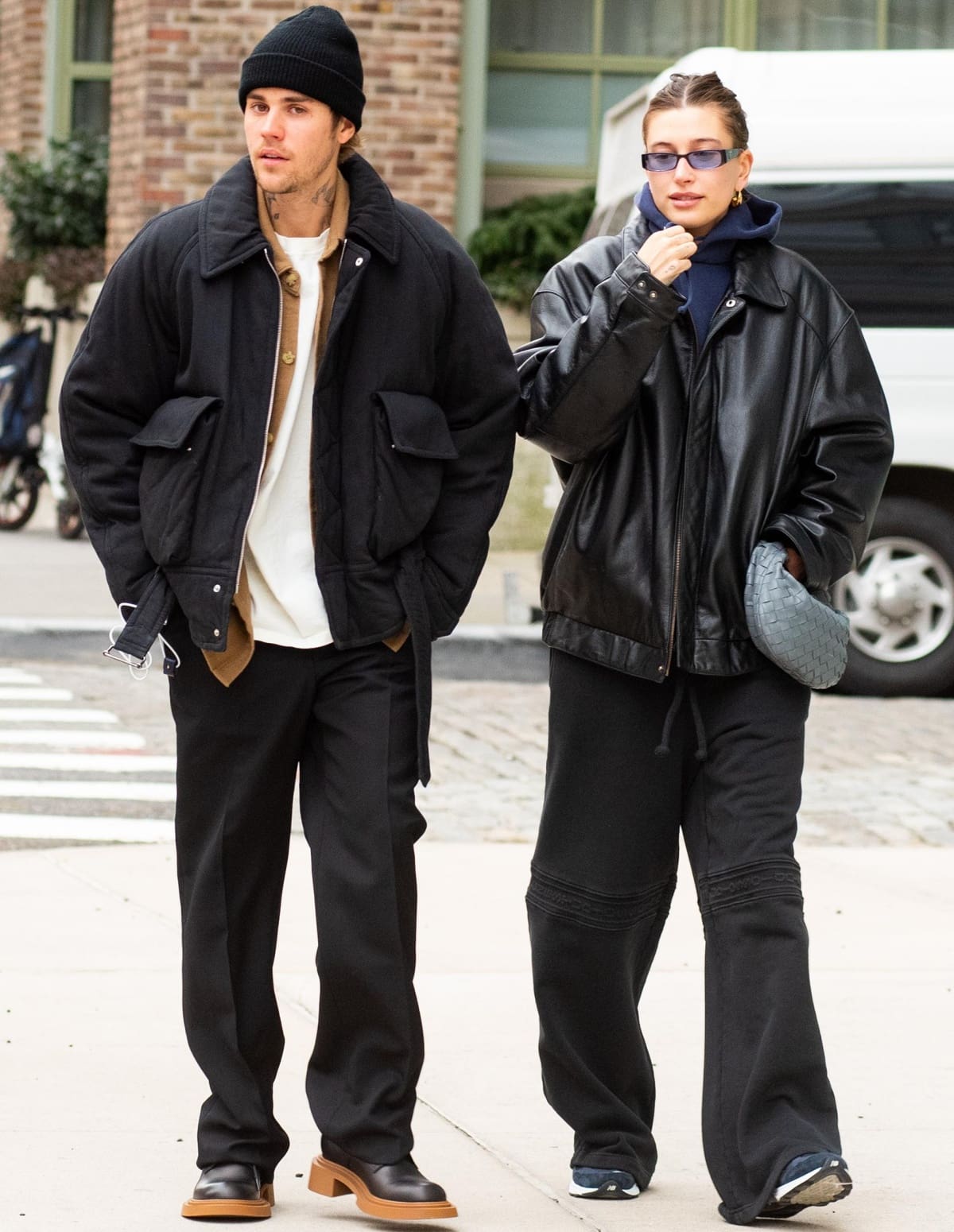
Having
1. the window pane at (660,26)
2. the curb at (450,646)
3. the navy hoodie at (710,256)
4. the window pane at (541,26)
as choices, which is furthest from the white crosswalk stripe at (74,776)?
the window pane at (660,26)

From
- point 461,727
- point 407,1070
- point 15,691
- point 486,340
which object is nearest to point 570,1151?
point 407,1070

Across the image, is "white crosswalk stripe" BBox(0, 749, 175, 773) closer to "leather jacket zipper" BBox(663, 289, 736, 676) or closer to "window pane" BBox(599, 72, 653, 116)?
"leather jacket zipper" BBox(663, 289, 736, 676)

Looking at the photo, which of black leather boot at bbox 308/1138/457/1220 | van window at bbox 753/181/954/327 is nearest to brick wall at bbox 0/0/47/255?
van window at bbox 753/181/954/327

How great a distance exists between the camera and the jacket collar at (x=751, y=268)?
397cm

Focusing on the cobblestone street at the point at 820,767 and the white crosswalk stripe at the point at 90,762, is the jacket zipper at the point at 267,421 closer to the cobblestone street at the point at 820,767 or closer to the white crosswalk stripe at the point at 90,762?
the cobblestone street at the point at 820,767

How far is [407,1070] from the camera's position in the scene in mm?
3912

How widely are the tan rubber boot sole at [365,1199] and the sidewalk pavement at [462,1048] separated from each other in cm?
4

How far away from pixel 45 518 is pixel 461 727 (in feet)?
31.8

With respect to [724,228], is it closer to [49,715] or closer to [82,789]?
[82,789]

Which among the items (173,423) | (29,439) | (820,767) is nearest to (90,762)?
(820,767)

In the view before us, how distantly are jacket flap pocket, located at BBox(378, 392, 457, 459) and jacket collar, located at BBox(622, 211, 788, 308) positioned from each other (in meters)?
0.45

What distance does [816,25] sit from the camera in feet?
52.0

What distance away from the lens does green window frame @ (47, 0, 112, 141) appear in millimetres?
19656

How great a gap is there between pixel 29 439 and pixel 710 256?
1273cm
